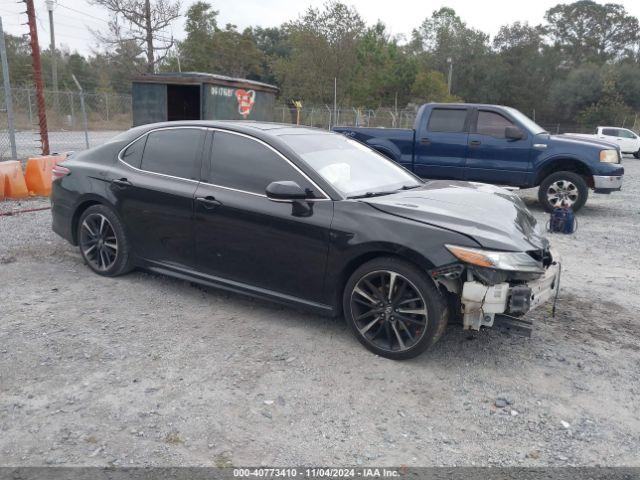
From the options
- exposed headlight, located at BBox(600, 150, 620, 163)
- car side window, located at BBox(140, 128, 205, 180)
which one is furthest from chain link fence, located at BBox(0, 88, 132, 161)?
exposed headlight, located at BBox(600, 150, 620, 163)

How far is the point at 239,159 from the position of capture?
4.51 meters

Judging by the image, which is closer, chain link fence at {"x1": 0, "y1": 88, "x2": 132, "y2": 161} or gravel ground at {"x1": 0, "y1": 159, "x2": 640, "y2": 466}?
gravel ground at {"x1": 0, "y1": 159, "x2": 640, "y2": 466}

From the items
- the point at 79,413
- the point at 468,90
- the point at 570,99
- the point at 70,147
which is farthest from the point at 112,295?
the point at 468,90

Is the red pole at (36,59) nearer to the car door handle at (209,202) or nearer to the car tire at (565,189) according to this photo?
the car door handle at (209,202)

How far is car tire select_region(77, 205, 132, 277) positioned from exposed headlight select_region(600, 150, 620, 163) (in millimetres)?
7886

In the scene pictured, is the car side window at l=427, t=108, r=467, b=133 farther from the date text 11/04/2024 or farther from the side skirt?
the date text 11/04/2024

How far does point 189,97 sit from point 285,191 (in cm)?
1212

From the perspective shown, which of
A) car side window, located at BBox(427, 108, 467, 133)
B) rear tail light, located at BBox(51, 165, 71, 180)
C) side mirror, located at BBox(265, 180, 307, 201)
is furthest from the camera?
car side window, located at BBox(427, 108, 467, 133)

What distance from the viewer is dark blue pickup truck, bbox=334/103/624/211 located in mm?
9375

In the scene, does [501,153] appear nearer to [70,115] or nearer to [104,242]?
[104,242]

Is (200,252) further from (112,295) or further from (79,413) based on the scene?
(79,413)

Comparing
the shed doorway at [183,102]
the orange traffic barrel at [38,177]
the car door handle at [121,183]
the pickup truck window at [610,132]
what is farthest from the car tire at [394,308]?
the pickup truck window at [610,132]

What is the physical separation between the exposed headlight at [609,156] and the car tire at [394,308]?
710 centimetres

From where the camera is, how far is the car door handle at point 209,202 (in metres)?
4.46
